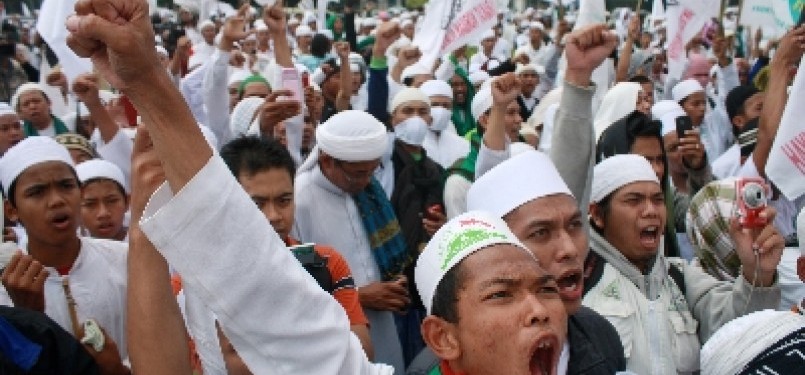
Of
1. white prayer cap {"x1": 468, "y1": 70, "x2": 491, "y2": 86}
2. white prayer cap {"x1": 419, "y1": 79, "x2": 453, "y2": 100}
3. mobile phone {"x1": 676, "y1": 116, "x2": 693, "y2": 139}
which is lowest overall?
white prayer cap {"x1": 468, "y1": 70, "x2": 491, "y2": 86}

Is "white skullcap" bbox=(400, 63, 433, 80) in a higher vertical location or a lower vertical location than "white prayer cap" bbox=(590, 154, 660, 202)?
lower

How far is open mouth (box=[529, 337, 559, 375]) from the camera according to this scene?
6.39ft

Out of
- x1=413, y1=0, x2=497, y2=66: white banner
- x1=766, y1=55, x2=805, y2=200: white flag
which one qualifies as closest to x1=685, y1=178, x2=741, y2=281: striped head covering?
x1=766, y1=55, x2=805, y2=200: white flag

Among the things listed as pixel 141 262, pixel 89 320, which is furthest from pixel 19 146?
pixel 141 262

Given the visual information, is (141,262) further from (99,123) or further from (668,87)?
(668,87)

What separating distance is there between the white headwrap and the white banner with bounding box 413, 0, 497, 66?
198 centimetres

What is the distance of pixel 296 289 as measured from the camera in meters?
1.62

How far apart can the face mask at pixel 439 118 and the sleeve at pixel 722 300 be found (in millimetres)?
4024

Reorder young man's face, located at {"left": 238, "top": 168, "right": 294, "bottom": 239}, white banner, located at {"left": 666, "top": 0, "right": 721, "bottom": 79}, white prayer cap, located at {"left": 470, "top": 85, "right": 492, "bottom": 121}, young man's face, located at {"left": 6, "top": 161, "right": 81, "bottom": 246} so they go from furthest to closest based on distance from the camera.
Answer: white banner, located at {"left": 666, "top": 0, "right": 721, "bottom": 79} → white prayer cap, located at {"left": 470, "top": 85, "right": 492, "bottom": 121} → young man's face, located at {"left": 6, "top": 161, "right": 81, "bottom": 246} → young man's face, located at {"left": 238, "top": 168, "right": 294, "bottom": 239}

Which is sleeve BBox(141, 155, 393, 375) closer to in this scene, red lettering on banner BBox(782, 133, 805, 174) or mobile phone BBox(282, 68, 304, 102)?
red lettering on banner BBox(782, 133, 805, 174)

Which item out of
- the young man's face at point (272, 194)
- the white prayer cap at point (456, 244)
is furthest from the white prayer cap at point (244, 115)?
the white prayer cap at point (456, 244)

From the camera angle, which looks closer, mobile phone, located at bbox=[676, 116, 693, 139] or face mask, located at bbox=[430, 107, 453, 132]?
mobile phone, located at bbox=[676, 116, 693, 139]

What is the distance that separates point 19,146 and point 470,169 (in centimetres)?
217

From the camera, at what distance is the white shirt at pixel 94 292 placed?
3297 mm
